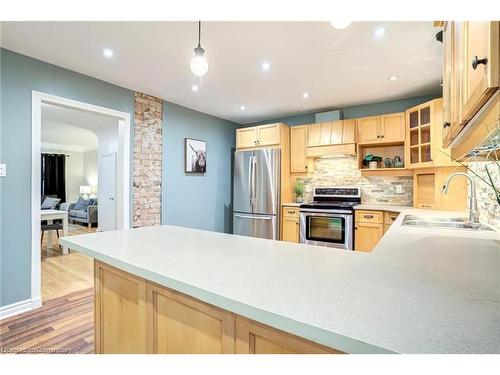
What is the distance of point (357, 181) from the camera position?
4125mm

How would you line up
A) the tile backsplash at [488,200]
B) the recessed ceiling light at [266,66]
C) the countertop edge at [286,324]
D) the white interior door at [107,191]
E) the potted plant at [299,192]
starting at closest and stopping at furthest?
the countertop edge at [286,324] → the tile backsplash at [488,200] → the recessed ceiling light at [266,66] → the potted plant at [299,192] → the white interior door at [107,191]

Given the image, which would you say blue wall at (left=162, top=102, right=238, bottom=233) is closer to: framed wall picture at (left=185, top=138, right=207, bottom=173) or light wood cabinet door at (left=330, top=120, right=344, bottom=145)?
framed wall picture at (left=185, top=138, right=207, bottom=173)

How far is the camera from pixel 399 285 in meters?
0.77

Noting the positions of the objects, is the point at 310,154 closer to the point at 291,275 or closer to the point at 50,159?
the point at 291,275

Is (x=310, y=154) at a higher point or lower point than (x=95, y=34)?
lower

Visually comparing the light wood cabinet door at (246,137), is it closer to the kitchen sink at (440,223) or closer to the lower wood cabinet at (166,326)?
the kitchen sink at (440,223)

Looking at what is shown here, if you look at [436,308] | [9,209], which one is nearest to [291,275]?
[436,308]

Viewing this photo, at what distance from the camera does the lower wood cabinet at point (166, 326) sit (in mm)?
732

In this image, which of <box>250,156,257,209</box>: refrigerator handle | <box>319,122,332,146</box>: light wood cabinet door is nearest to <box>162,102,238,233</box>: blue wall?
<box>250,156,257,209</box>: refrigerator handle

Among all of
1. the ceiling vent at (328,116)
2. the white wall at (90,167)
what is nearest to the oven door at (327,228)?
the ceiling vent at (328,116)

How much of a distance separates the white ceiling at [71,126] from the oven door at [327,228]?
292cm

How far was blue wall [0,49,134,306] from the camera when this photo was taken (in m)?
2.33

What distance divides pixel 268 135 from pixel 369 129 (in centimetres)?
152
